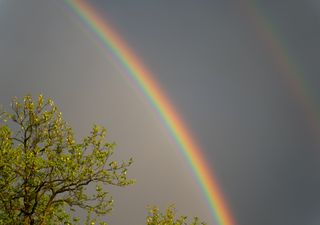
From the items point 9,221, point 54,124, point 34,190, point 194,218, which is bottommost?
point 9,221

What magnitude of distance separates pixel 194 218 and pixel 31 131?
11910 millimetres

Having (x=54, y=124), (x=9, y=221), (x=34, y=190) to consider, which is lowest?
(x=9, y=221)

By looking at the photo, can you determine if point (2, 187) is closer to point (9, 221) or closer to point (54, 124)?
point (9, 221)

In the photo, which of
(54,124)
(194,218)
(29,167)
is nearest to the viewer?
(29,167)

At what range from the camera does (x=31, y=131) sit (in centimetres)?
2642

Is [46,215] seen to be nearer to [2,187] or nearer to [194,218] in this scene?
[2,187]

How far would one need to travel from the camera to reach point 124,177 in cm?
2552

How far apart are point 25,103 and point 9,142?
10.4ft

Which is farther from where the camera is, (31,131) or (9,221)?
(31,131)

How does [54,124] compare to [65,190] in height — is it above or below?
above

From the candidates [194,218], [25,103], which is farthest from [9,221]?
[194,218]

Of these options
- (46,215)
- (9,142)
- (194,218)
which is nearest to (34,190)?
(46,215)

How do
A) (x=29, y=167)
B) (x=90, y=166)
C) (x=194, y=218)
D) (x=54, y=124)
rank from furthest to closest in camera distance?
(x=194, y=218), (x=54, y=124), (x=90, y=166), (x=29, y=167)

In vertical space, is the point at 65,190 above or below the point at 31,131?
below
